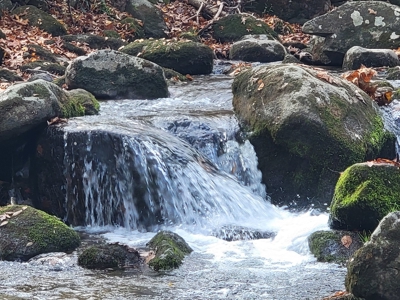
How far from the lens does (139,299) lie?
16.4 feet

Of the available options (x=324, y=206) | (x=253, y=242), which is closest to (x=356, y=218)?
(x=253, y=242)

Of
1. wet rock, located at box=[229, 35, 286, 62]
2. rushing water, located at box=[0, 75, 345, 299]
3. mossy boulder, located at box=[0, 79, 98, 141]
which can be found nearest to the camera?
rushing water, located at box=[0, 75, 345, 299]

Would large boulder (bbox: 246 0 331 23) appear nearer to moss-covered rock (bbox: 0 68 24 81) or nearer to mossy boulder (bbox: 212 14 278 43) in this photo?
mossy boulder (bbox: 212 14 278 43)

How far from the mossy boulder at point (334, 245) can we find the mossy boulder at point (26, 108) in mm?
3380

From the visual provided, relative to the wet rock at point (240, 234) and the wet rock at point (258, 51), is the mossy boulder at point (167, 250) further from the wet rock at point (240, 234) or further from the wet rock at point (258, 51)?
the wet rock at point (258, 51)

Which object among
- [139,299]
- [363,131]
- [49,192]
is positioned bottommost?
[139,299]

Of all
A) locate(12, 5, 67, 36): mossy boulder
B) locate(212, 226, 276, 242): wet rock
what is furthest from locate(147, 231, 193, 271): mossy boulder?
locate(12, 5, 67, 36): mossy boulder

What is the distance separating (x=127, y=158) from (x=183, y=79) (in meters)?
5.14

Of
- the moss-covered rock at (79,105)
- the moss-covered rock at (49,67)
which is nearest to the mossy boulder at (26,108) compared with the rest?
the moss-covered rock at (79,105)

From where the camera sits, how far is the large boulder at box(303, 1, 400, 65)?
1545cm

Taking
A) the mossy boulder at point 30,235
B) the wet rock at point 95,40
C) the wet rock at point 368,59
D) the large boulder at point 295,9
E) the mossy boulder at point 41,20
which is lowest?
the mossy boulder at point 30,235

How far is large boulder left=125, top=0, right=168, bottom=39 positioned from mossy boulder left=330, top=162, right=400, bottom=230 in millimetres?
12006

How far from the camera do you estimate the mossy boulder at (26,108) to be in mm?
7828

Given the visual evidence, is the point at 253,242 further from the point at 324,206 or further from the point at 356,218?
the point at 324,206
